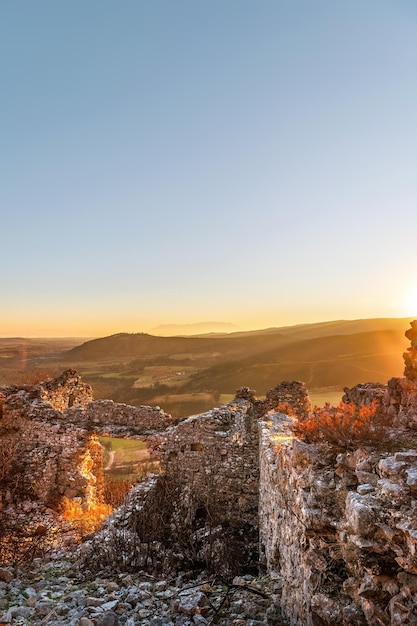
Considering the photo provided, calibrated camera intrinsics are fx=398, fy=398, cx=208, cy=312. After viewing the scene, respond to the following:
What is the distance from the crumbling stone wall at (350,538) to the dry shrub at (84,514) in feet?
25.4

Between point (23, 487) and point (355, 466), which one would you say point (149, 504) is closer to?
point (23, 487)

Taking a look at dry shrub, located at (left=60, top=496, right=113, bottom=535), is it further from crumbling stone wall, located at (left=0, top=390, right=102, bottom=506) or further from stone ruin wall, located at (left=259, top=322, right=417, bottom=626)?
stone ruin wall, located at (left=259, top=322, right=417, bottom=626)

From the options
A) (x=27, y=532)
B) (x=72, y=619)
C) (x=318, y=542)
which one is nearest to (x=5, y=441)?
(x=27, y=532)

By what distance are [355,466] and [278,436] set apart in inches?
168

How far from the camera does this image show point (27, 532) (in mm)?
11312

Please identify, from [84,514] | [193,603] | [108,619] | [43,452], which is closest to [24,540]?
[84,514]

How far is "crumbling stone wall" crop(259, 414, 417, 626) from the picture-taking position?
3.19m

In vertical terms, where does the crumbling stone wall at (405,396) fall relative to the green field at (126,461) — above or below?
above

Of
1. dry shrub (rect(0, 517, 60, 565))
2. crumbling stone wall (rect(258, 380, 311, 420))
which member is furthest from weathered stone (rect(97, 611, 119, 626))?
crumbling stone wall (rect(258, 380, 311, 420))

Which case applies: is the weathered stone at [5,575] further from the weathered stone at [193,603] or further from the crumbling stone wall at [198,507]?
the weathered stone at [193,603]

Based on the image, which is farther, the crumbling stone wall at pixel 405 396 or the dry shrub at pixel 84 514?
the dry shrub at pixel 84 514

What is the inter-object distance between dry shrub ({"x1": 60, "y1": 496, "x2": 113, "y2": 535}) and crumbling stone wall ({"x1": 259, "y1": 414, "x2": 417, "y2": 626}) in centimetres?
774

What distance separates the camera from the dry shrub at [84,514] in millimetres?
11510

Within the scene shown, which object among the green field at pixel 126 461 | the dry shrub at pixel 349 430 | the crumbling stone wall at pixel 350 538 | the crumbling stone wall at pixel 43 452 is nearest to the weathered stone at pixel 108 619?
the crumbling stone wall at pixel 350 538
